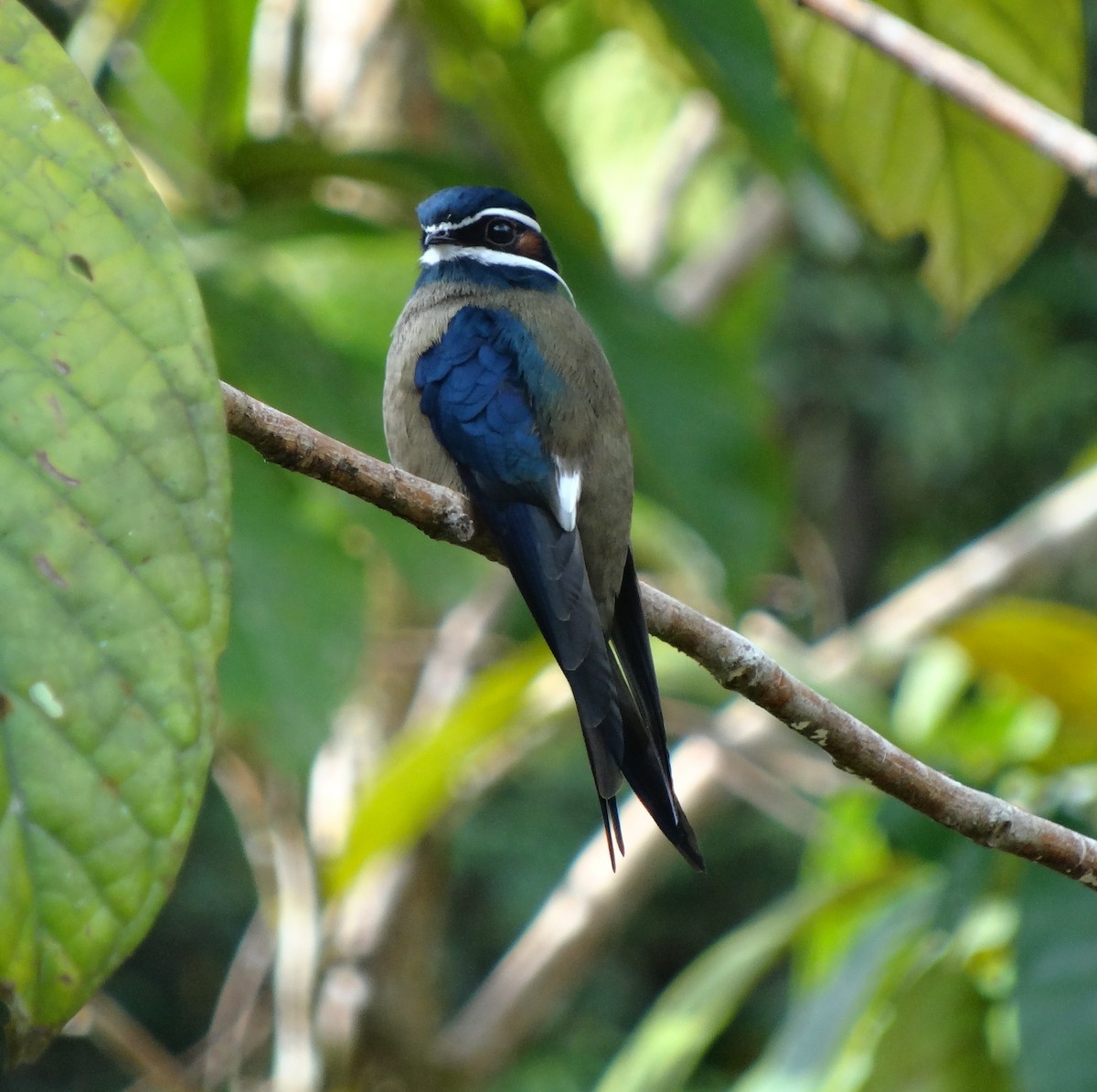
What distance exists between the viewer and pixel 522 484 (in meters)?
1.78

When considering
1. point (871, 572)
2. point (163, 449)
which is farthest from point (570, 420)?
point (871, 572)

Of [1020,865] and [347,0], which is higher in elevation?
[347,0]

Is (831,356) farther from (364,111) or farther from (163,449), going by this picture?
(163,449)

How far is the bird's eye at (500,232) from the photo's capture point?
2.33 metres

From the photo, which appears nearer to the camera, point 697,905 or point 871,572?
point 697,905

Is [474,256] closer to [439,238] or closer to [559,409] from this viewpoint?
[439,238]

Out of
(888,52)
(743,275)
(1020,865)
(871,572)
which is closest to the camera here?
(888,52)

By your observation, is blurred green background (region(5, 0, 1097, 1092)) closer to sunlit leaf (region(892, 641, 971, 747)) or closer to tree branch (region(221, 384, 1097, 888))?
sunlit leaf (region(892, 641, 971, 747))

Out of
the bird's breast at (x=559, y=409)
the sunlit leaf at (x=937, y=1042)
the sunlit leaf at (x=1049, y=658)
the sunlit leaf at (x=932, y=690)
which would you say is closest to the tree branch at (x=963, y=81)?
the bird's breast at (x=559, y=409)

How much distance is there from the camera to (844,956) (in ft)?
9.30

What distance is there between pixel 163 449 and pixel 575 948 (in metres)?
3.03

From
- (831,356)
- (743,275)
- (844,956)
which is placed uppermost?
(743,275)

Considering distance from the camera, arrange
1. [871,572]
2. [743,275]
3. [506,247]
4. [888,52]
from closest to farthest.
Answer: [888,52] → [506,247] → [743,275] → [871,572]

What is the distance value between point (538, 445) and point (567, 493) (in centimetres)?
8
